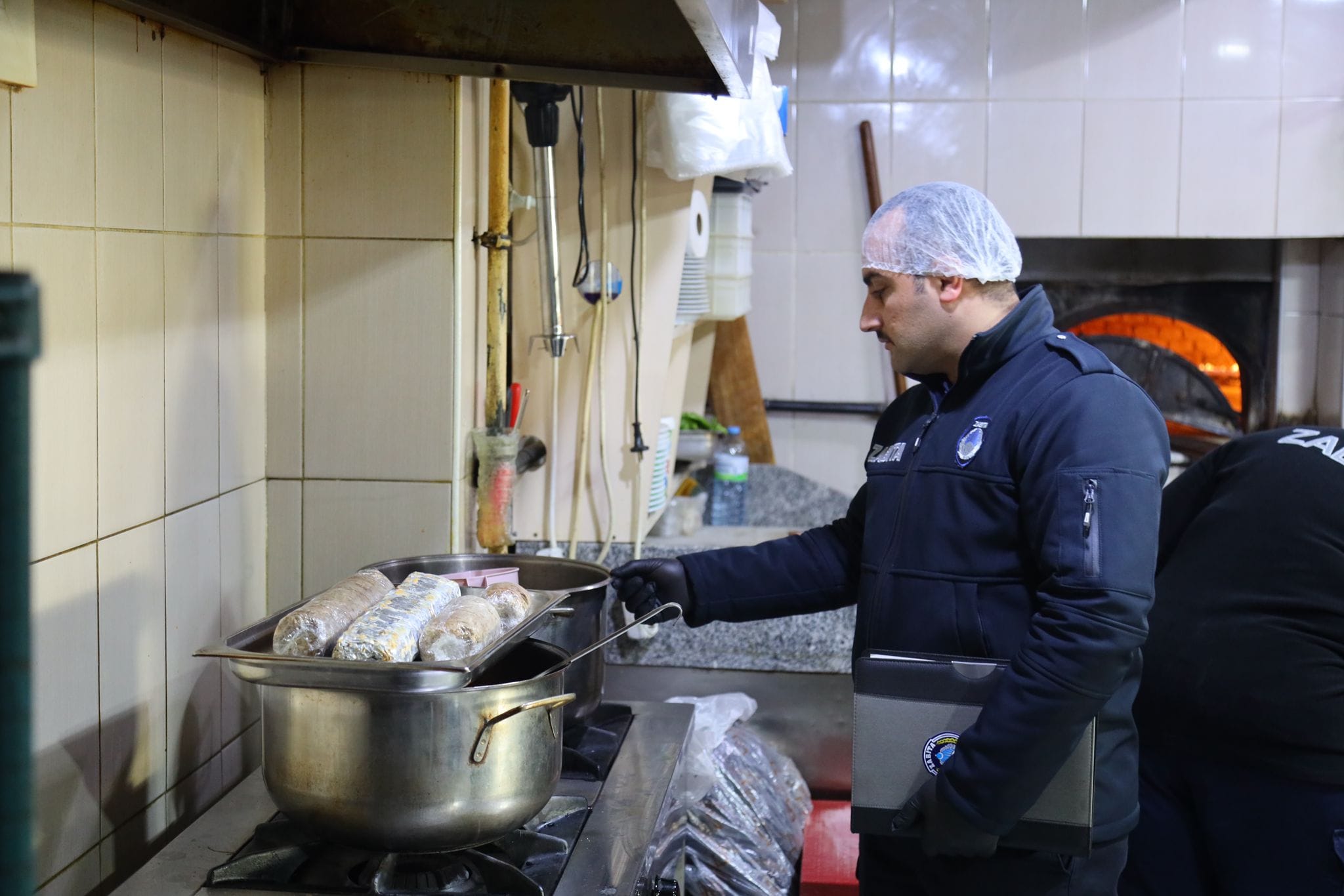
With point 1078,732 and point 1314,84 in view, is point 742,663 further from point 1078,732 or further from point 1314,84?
point 1314,84

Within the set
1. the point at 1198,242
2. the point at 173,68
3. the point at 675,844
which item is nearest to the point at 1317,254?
the point at 1198,242

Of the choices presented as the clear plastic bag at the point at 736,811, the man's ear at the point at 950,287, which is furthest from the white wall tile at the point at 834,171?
the man's ear at the point at 950,287

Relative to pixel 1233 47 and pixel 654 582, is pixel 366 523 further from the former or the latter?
pixel 1233 47

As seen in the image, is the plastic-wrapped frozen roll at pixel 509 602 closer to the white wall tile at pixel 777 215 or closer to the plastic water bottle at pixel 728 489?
the plastic water bottle at pixel 728 489

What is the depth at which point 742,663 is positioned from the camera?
254 centimetres

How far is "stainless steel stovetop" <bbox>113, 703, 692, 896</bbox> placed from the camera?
53.3 inches

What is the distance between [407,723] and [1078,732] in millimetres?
823

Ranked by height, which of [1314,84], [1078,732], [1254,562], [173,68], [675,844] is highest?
[1314,84]

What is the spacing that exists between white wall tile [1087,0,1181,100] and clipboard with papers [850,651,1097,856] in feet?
8.55

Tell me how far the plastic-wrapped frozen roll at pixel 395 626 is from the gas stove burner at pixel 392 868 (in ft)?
0.75

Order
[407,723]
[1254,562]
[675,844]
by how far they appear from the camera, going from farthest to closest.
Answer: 1. [1254,562]
2. [675,844]
3. [407,723]

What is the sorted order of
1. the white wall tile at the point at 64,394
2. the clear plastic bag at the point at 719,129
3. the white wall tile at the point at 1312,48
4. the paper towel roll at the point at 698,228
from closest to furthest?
the white wall tile at the point at 64,394 < the clear plastic bag at the point at 719,129 < the paper towel roll at the point at 698,228 < the white wall tile at the point at 1312,48

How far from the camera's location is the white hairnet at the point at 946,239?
175 cm

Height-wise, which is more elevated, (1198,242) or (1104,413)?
(1198,242)
